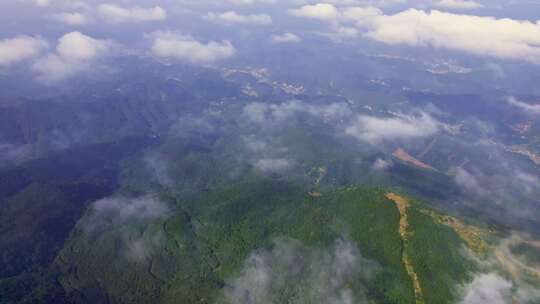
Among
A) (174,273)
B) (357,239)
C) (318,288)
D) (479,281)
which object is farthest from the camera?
(174,273)

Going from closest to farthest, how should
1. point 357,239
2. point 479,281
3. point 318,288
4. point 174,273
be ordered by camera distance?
point 479,281, point 318,288, point 357,239, point 174,273

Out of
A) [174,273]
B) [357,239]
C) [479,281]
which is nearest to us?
[479,281]

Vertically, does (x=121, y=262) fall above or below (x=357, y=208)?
below

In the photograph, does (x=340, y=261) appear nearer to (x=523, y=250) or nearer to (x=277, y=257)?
(x=277, y=257)

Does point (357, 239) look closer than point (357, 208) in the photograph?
Yes

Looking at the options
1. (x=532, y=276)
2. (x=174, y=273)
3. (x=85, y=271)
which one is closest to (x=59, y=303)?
(x=85, y=271)

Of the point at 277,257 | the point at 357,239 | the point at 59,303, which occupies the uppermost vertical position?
the point at 357,239

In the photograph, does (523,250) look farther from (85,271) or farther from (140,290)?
(85,271)

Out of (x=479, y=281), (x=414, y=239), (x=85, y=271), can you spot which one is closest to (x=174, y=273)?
(x=85, y=271)

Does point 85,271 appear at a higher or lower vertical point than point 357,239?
lower

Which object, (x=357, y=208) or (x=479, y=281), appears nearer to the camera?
(x=479, y=281)
